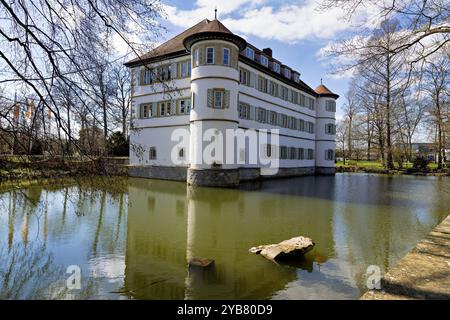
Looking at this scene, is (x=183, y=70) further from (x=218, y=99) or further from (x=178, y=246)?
(x=178, y=246)

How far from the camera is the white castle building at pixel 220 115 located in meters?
21.2

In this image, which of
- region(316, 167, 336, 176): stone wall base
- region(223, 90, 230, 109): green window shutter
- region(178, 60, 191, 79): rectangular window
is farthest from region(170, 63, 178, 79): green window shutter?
region(316, 167, 336, 176): stone wall base

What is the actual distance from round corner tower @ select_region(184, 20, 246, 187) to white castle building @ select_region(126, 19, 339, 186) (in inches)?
2.4

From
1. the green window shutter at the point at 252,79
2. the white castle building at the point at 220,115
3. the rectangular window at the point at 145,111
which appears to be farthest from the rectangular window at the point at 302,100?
the rectangular window at the point at 145,111

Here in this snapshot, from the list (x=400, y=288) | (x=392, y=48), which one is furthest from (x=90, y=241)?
(x=392, y=48)

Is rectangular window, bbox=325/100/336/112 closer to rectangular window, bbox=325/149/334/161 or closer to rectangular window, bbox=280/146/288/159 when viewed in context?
rectangular window, bbox=325/149/334/161

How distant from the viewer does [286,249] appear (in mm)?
6805

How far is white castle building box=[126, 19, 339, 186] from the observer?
69.5 ft

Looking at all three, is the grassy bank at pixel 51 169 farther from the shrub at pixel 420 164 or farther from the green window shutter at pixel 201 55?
the shrub at pixel 420 164

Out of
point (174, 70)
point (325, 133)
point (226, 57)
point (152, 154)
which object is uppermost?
point (174, 70)

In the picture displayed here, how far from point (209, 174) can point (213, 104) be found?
4428 millimetres

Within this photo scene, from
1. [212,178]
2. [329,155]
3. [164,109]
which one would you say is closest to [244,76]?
[164,109]
